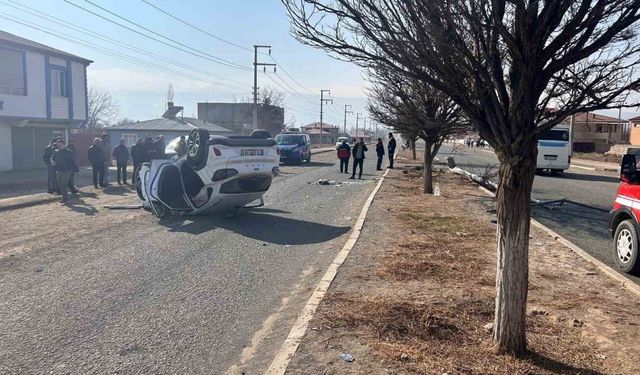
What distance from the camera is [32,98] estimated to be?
84.5ft

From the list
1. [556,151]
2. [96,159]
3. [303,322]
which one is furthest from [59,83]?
[303,322]

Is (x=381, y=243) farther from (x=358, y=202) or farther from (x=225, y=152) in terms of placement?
(x=358, y=202)

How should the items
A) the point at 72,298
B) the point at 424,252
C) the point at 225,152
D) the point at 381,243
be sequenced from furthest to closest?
the point at 225,152, the point at 381,243, the point at 424,252, the point at 72,298

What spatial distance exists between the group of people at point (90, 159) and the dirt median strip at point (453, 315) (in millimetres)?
9558

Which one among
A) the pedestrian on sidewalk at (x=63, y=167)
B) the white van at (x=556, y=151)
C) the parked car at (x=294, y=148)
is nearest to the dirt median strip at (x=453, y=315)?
the pedestrian on sidewalk at (x=63, y=167)

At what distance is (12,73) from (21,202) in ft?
47.4

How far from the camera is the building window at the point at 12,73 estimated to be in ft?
81.6

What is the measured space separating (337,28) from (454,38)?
1.15 metres

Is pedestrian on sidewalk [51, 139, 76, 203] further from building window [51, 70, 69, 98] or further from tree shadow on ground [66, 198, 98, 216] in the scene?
building window [51, 70, 69, 98]

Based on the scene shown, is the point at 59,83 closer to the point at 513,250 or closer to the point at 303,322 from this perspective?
the point at 303,322

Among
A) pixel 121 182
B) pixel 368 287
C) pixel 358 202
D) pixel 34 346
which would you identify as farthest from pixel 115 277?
pixel 121 182

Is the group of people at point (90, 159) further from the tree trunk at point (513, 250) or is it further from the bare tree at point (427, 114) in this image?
the tree trunk at point (513, 250)

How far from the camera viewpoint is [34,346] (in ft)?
14.9

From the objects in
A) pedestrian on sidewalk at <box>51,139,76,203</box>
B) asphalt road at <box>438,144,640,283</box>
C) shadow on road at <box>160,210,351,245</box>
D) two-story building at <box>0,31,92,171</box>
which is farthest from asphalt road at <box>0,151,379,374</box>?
two-story building at <box>0,31,92,171</box>
